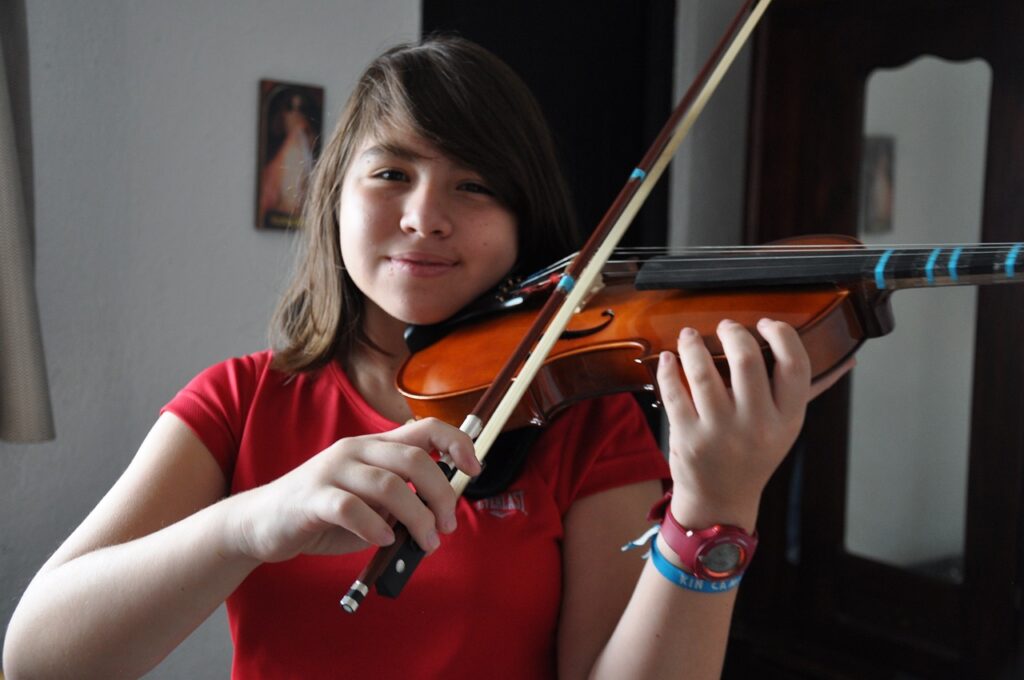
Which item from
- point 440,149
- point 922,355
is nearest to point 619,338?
point 440,149

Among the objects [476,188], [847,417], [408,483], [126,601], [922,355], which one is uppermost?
[476,188]

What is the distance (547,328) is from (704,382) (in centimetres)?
14

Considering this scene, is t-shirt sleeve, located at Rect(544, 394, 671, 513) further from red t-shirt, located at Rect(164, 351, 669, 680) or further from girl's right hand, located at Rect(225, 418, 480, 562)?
girl's right hand, located at Rect(225, 418, 480, 562)

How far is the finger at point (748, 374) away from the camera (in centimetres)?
74

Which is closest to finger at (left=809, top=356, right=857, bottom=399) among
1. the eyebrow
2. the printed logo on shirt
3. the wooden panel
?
the printed logo on shirt

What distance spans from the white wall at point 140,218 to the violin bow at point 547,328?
1130 mm

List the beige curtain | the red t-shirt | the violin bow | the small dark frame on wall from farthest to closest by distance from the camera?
the small dark frame on wall
the beige curtain
the red t-shirt
the violin bow

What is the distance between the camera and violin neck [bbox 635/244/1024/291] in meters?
0.68

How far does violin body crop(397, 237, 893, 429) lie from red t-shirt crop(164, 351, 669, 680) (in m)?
0.08

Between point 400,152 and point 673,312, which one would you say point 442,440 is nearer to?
point 673,312

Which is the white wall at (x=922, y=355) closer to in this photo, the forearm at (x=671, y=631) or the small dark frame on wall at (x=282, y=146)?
the small dark frame on wall at (x=282, y=146)

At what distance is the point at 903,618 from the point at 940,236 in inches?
37.3

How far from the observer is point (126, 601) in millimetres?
763

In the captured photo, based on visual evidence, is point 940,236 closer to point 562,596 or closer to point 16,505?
point 562,596
